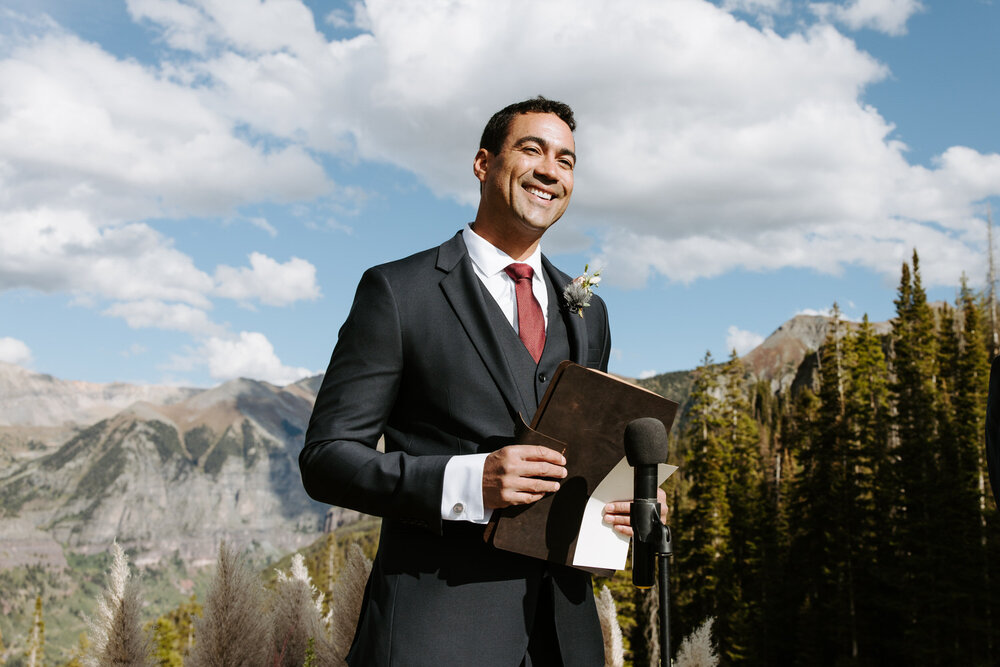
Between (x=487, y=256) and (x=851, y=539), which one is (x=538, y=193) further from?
(x=851, y=539)

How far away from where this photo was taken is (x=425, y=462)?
2.49 meters

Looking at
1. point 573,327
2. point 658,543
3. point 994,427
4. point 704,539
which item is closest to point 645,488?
point 658,543

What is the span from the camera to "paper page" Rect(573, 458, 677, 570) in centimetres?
256

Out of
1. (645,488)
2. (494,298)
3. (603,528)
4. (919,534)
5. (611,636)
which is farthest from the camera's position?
(919,534)

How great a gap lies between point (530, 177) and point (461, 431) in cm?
99

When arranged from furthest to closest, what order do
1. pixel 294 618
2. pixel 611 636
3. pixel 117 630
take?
pixel 611 636 → pixel 294 618 → pixel 117 630

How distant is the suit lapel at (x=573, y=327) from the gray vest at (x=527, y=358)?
3cm

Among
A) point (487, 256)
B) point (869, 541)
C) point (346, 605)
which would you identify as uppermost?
point (869, 541)

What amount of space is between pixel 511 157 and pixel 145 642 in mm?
3564

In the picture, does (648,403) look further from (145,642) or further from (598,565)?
(145,642)

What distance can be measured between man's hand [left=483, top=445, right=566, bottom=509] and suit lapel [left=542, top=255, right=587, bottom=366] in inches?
22.1

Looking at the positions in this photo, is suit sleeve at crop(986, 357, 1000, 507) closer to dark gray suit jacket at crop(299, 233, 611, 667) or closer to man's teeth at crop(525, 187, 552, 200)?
dark gray suit jacket at crop(299, 233, 611, 667)

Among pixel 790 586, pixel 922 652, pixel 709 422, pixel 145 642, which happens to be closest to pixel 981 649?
pixel 922 652

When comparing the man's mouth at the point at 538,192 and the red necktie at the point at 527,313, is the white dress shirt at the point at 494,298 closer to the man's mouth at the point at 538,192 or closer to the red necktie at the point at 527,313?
the red necktie at the point at 527,313
